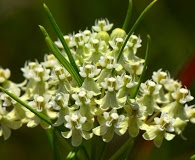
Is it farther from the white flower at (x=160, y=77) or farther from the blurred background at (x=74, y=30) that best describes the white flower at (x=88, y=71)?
the blurred background at (x=74, y=30)

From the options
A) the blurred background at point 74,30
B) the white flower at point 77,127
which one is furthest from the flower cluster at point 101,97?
the blurred background at point 74,30

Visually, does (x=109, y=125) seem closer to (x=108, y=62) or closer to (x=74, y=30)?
(x=108, y=62)

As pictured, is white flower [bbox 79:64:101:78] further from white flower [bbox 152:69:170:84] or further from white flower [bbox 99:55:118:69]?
white flower [bbox 152:69:170:84]

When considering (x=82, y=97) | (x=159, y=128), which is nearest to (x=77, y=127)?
(x=82, y=97)

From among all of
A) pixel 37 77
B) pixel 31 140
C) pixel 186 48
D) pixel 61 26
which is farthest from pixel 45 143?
pixel 37 77

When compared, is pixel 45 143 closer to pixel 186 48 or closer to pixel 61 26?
pixel 61 26

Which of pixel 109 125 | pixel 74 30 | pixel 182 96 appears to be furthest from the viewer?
pixel 74 30
